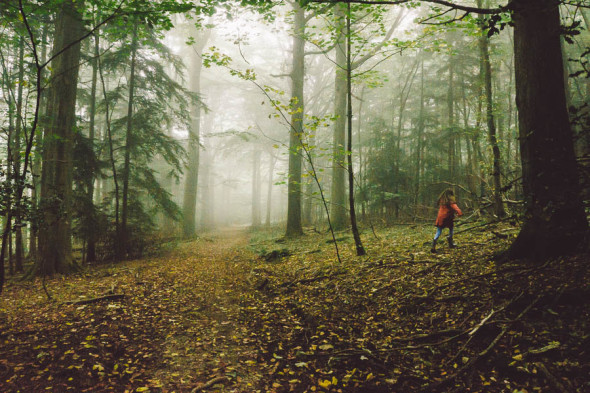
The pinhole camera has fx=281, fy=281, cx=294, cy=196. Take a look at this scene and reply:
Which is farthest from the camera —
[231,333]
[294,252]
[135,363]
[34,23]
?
[294,252]

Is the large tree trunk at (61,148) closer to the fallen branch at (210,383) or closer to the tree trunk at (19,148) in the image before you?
the tree trunk at (19,148)

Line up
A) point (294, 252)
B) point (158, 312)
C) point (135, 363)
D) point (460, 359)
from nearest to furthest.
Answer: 1. point (460, 359)
2. point (135, 363)
3. point (158, 312)
4. point (294, 252)

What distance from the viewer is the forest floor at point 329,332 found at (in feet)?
10.0

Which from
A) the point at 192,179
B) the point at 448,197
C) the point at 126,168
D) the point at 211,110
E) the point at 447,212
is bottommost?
the point at 447,212

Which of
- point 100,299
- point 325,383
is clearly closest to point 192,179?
point 100,299

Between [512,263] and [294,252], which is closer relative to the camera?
[512,263]

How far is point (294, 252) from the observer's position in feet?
31.2

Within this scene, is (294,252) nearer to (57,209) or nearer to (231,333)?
(231,333)

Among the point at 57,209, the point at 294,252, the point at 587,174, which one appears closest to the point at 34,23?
the point at 57,209

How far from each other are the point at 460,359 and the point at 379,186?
10.3 metres

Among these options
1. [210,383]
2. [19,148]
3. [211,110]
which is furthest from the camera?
[211,110]

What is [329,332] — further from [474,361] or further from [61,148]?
[61,148]

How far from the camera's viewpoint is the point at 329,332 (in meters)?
4.28

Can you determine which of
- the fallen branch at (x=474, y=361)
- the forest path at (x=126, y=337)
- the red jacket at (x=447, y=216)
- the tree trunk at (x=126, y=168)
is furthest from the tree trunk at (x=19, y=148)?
the red jacket at (x=447, y=216)
